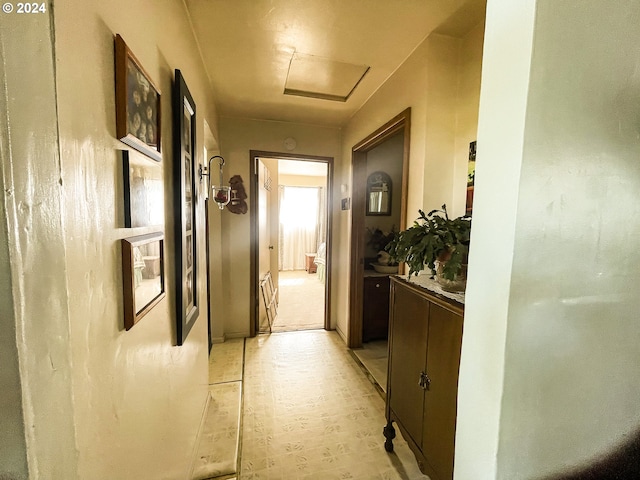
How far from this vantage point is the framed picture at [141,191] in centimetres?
71

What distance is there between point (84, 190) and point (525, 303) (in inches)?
39.7

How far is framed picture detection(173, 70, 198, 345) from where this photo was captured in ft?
3.75

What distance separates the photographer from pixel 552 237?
2.06ft

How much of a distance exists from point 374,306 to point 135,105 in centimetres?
274

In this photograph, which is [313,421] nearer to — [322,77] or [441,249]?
[441,249]

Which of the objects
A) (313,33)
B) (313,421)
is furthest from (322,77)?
(313,421)

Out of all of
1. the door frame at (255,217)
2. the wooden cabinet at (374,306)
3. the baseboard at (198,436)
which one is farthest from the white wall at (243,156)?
the baseboard at (198,436)

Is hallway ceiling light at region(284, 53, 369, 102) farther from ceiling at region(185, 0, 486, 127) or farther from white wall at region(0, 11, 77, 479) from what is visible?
white wall at region(0, 11, 77, 479)

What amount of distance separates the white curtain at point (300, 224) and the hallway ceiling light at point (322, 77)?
14.0 ft

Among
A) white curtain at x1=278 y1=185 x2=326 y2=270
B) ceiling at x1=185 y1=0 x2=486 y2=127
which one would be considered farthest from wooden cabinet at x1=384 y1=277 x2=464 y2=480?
white curtain at x1=278 y1=185 x2=326 y2=270

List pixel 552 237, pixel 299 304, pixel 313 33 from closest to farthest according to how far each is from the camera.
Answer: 1. pixel 552 237
2. pixel 313 33
3. pixel 299 304

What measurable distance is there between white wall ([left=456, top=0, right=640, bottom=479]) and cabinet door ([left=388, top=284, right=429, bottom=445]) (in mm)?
570

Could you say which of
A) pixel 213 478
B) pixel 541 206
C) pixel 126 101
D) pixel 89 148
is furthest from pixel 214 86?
pixel 213 478

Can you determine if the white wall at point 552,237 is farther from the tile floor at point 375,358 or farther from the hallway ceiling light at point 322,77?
the tile floor at point 375,358
